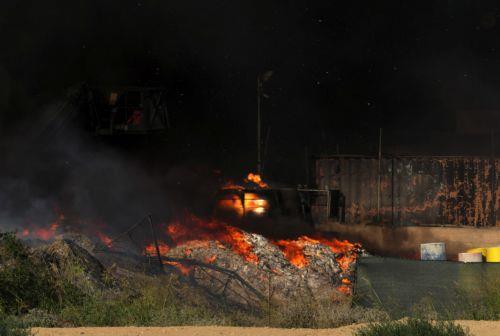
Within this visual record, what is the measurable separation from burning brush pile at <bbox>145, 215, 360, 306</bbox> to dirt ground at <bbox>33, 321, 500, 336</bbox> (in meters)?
5.73

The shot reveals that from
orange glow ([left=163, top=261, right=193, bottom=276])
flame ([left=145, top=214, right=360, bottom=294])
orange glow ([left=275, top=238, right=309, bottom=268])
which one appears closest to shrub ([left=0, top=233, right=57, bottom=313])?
orange glow ([left=163, top=261, right=193, bottom=276])

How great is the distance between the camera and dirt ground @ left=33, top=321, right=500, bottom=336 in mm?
8141

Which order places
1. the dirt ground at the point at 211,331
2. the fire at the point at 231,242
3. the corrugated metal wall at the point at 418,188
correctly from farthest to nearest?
the corrugated metal wall at the point at 418,188 → the fire at the point at 231,242 → the dirt ground at the point at 211,331

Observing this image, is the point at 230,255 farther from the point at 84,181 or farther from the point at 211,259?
the point at 84,181

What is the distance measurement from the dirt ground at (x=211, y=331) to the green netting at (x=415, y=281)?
5.50ft

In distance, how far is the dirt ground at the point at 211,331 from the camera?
320 inches

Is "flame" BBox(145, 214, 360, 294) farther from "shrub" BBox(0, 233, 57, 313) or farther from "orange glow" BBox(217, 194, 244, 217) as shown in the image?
"shrub" BBox(0, 233, 57, 313)

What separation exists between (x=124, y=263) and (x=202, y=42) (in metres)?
13.1

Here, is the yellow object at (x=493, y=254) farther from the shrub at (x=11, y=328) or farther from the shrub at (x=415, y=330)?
the shrub at (x=11, y=328)

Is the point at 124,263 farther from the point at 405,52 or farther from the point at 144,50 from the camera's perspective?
the point at 405,52

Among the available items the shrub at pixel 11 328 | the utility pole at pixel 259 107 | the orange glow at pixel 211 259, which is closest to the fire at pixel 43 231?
the orange glow at pixel 211 259

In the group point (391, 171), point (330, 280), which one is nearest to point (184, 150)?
point (391, 171)

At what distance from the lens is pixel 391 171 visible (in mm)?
Result: 20922

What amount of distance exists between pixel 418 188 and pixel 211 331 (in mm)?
13931
